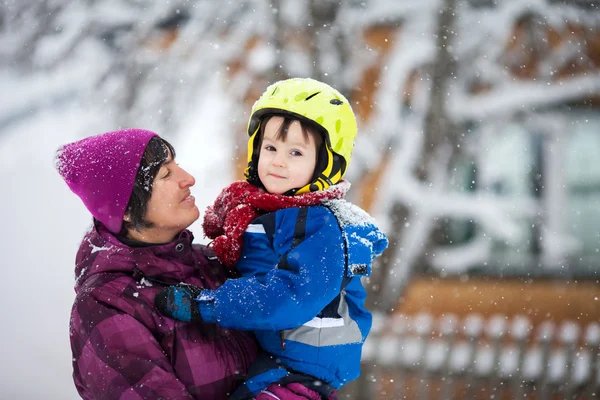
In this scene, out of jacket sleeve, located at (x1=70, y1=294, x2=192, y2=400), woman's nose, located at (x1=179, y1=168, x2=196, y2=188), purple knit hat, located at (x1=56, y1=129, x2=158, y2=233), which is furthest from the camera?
woman's nose, located at (x1=179, y1=168, x2=196, y2=188)

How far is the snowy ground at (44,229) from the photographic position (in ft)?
22.8

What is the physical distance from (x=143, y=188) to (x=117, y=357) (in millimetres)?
635

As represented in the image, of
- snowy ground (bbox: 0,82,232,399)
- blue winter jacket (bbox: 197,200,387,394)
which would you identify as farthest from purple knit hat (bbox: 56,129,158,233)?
snowy ground (bbox: 0,82,232,399)

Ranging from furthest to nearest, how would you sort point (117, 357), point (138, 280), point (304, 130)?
1. point (304, 130)
2. point (138, 280)
3. point (117, 357)

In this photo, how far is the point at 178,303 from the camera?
214cm

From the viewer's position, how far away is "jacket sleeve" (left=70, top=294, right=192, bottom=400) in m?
2.01

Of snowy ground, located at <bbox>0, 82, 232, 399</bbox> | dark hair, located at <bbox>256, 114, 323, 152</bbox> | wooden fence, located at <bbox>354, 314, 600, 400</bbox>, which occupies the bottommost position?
wooden fence, located at <bbox>354, 314, 600, 400</bbox>

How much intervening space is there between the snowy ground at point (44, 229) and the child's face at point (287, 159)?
4422 millimetres

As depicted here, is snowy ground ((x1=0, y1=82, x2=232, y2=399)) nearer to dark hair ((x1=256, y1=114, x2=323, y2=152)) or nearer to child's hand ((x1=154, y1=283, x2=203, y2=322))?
dark hair ((x1=256, y1=114, x2=323, y2=152))

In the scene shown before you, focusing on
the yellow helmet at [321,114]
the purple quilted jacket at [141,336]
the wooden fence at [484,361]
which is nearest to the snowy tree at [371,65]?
the wooden fence at [484,361]

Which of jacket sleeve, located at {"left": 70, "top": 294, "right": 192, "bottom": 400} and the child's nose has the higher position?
the child's nose

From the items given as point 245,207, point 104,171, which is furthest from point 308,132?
point 104,171

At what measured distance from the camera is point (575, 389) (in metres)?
6.54

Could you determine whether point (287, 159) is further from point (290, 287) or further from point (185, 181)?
point (290, 287)
